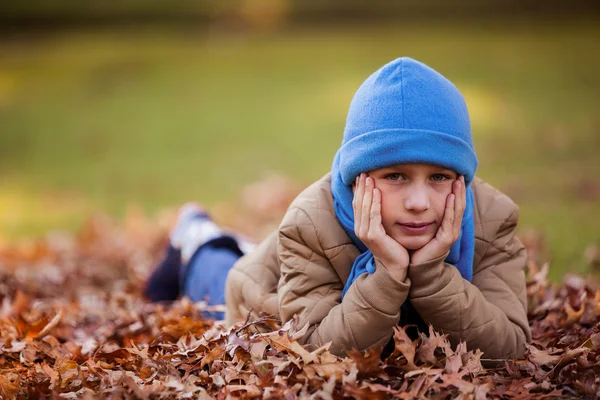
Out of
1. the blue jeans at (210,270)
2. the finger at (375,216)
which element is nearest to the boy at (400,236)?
the finger at (375,216)

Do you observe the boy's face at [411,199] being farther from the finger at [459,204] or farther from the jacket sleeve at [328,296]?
the jacket sleeve at [328,296]

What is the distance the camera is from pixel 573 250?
5.61 meters

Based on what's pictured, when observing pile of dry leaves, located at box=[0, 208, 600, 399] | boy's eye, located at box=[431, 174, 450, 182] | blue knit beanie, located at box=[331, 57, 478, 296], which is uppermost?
blue knit beanie, located at box=[331, 57, 478, 296]

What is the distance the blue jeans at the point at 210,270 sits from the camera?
437 centimetres

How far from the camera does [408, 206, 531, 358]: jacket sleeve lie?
9.19 ft

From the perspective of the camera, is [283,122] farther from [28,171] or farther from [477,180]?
[477,180]

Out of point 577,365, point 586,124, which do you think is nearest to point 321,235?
point 577,365

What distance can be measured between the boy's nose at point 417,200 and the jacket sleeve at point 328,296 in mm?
263

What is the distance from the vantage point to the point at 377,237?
2734 millimetres

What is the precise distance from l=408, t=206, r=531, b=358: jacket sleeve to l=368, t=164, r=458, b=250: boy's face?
0.13m

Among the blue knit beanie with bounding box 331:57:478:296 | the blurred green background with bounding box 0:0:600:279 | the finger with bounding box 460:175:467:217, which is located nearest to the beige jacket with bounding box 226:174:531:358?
the blue knit beanie with bounding box 331:57:478:296

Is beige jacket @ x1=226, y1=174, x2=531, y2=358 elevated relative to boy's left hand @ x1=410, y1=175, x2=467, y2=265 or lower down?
lower down

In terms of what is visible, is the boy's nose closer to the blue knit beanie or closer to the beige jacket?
the blue knit beanie

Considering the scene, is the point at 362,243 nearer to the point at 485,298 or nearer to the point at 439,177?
the point at 439,177
